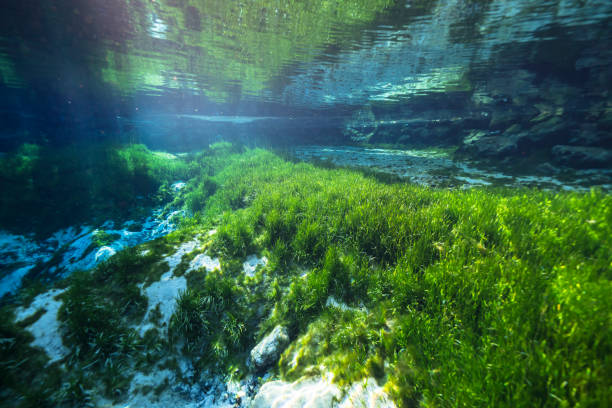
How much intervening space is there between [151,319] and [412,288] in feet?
14.5

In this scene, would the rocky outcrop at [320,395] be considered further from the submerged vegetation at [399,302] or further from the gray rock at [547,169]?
the gray rock at [547,169]

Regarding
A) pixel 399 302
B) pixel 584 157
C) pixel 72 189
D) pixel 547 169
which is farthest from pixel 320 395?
pixel 584 157

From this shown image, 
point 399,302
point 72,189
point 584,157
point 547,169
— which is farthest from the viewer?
point 547,169

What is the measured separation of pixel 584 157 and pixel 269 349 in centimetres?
1601

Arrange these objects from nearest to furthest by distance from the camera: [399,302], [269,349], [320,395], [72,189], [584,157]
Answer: [320,395], [399,302], [269,349], [72,189], [584,157]

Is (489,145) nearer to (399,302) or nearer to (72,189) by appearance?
(399,302)

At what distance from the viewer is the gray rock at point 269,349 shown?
3066 millimetres

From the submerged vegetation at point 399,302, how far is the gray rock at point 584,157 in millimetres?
8402

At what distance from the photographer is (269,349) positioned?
10.3ft

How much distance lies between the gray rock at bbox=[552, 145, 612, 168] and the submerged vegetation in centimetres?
840

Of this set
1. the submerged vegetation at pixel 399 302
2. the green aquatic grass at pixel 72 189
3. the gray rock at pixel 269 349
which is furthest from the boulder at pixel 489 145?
the green aquatic grass at pixel 72 189

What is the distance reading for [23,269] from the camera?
20.6ft

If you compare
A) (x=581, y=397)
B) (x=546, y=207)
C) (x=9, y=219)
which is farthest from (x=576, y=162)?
(x=9, y=219)

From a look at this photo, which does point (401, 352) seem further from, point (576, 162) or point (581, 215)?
point (576, 162)
